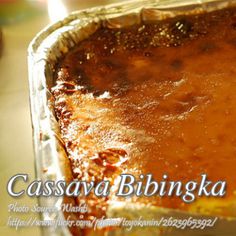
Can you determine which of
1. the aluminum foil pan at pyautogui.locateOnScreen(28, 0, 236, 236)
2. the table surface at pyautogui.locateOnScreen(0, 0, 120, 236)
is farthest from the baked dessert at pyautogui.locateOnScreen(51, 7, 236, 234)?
the table surface at pyautogui.locateOnScreen(0, 0, 120, 236)

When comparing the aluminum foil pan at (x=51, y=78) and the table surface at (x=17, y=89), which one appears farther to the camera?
the table surface at (x=17, y=89)

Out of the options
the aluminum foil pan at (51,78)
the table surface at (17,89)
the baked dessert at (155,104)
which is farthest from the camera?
the table surface at (17,89)

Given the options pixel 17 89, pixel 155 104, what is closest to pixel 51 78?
pixel 155 104

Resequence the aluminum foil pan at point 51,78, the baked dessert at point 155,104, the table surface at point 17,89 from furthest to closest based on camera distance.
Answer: the table surface at point 17,89 < the baked dessert at point 155,104 < the aluminum foil pan at point 51,78

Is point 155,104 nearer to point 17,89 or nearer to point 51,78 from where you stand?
point 51,78

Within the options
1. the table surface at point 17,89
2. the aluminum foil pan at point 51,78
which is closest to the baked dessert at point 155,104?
the aluminum foil pan at point 51,78

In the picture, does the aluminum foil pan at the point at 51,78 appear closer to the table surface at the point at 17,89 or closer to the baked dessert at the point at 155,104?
the baked dessert at the point at 155,104

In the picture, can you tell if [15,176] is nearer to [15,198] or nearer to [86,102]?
[15,198]
